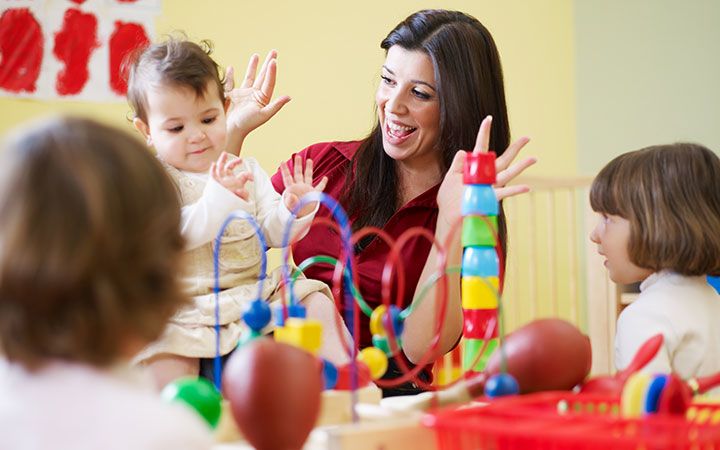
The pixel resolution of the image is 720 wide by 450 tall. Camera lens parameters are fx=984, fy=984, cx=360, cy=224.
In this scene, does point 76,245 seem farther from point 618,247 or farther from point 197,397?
point 618,247

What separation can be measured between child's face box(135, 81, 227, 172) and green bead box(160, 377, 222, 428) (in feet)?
1.97

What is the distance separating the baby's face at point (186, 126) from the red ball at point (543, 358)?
61cm

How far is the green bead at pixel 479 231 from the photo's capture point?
42.4 inches

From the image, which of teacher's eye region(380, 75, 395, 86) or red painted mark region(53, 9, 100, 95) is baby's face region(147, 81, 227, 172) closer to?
teacher's eye region(380, 75, 395, 86)

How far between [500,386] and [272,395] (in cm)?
21

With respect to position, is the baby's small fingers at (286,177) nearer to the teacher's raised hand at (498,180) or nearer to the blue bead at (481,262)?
the teacher's raised hand at (498,180)

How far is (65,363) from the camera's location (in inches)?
25.1

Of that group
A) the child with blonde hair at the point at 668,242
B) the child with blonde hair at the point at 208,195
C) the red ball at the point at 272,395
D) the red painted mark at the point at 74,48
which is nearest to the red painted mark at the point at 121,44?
the red painted mark at the point at 74,48

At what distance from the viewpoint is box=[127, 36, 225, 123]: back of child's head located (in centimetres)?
136

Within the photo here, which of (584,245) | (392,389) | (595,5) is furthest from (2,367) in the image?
(595,5)

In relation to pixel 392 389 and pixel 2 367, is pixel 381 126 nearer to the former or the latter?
pixel 392 389

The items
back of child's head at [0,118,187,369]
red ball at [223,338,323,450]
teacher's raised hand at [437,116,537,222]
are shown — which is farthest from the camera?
teacher's raised hand at [437,116,537,222]

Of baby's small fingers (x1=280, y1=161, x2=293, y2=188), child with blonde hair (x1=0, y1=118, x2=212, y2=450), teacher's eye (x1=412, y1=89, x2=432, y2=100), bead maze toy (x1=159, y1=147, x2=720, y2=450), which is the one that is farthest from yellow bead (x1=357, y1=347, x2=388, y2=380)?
teacher's eye (x1=412, y1=89, x2=432, y2=100)

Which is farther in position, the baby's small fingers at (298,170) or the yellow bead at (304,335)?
the baby's small fingers at (298,170)
